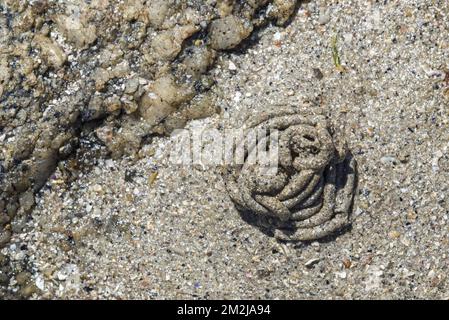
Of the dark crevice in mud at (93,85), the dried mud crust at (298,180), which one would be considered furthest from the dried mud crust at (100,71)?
the dried mud crust at (298,180)

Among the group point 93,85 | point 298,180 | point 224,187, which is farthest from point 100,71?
point 298,180

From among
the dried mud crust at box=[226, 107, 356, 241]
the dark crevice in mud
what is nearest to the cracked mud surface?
the dark crevice in mud

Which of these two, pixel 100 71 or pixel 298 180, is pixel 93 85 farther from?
pixel 298 180

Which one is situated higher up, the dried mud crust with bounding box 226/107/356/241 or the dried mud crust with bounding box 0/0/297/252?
the dried mud crust with bounding box 0/0/297/252

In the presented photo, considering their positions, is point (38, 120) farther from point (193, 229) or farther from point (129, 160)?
point (193, 229)

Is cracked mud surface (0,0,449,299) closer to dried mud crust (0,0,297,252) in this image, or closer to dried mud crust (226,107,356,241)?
dried mud crust (0,0,297,252)

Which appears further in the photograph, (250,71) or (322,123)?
(250,71)
